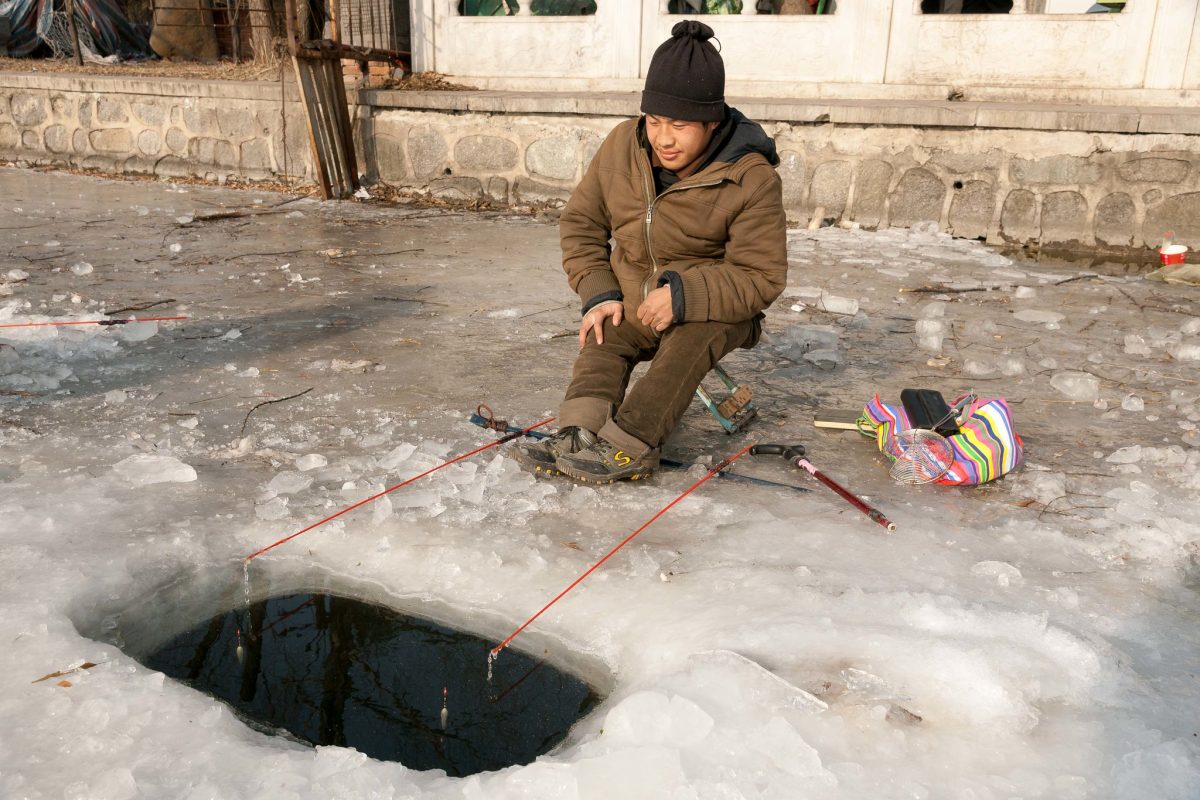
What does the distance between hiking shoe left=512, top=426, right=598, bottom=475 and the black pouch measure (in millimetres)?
1077

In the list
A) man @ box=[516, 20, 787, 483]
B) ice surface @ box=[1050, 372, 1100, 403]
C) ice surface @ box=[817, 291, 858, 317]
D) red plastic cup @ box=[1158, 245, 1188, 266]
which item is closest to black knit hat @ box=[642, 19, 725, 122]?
man @ box=[516, 20, 787, 483]

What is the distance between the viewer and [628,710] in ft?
6.53

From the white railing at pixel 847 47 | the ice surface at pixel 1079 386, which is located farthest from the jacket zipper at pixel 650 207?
the white railing at pixel 847 47

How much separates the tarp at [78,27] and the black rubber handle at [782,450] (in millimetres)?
14814

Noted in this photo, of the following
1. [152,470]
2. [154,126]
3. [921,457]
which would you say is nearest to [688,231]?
[921,457]

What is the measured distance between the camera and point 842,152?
7.52 m

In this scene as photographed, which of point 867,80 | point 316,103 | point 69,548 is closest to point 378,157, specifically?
point 316,103

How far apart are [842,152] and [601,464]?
523cm

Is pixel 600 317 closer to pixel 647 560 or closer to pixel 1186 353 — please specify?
pixel 647 560

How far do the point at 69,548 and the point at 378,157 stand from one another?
6974mm

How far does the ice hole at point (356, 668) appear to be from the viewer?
6.81ft

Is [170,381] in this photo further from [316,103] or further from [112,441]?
[316,103]

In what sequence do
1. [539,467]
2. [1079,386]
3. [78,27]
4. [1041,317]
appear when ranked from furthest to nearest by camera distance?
[78,27] < [1041,317] < [1079,386] < [539,467]

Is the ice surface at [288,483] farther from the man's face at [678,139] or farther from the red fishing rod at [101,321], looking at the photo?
the red fishing rod at [101,321]
